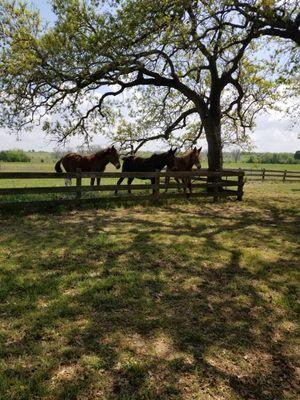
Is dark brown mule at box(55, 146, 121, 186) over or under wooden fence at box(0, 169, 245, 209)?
over

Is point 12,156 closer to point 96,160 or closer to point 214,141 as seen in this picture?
point 96,160

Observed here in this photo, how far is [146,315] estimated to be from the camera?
464 centimetres

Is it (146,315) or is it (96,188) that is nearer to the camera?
(146,315)

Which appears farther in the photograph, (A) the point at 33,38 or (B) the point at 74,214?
(A) the point at 33,38

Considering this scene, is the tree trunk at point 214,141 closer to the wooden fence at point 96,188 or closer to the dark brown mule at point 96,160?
the wooden fence at point 96,188

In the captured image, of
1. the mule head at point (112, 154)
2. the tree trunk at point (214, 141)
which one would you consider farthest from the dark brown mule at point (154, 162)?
the tree trunk at point (214, 141)

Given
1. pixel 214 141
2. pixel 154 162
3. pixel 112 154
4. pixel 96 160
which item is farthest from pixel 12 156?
pixel 154 162

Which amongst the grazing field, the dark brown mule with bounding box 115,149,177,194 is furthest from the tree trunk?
the grazing field

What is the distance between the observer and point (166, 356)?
379cm

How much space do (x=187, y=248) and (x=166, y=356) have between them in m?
4.02

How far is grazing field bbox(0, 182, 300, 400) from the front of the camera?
3.39 meters

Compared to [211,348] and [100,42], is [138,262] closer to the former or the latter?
[211,348]

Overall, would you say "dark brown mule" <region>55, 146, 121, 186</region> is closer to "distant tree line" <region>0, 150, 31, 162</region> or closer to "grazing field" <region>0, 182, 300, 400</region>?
"grazing field" <region>0, 182, 300, 400</region>

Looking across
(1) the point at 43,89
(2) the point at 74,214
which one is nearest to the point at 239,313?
(2) the point at 74,214
